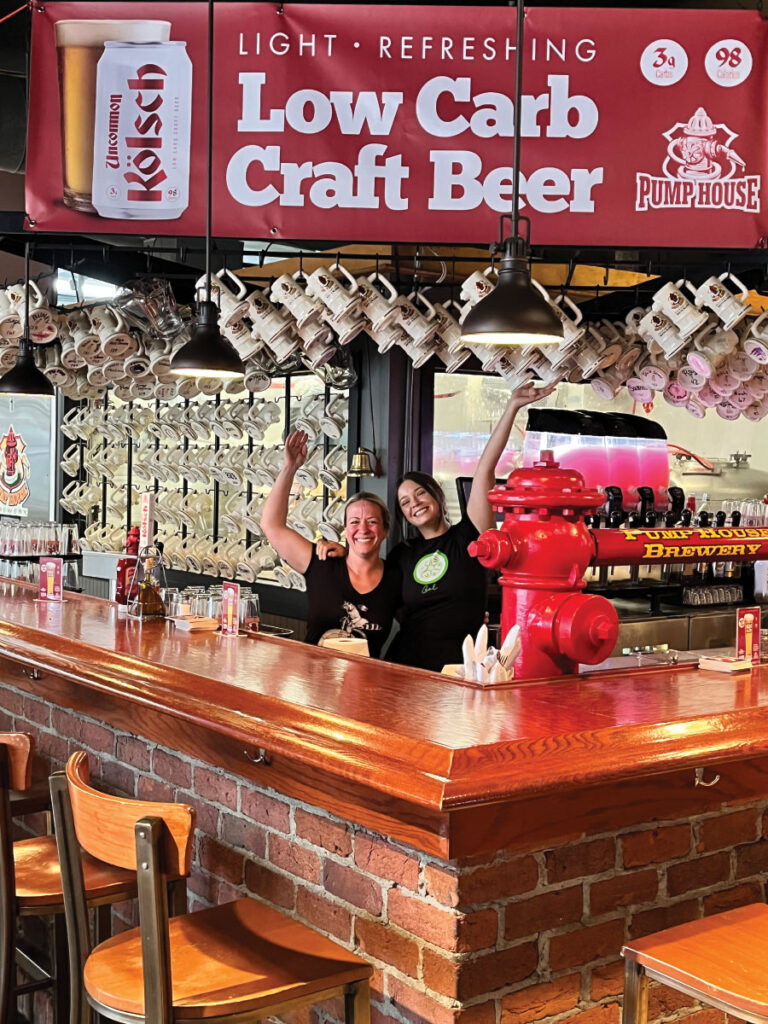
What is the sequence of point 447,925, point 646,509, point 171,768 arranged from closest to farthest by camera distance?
point 447,925 → point 171,768 → point 646,509

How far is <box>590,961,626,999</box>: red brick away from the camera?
2.06m

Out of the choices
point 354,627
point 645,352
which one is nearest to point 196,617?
point 354,627

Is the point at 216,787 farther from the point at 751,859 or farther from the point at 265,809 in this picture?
the point at 751,859

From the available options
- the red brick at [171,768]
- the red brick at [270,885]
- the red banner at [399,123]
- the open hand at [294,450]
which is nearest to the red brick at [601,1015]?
the red brick at [270,885]

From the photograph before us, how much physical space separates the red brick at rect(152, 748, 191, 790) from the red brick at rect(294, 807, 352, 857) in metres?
0.51

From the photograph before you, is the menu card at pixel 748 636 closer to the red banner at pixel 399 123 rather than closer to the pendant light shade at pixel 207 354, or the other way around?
the red banner at pixel 399 123

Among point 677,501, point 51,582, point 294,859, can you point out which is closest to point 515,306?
point 294,859

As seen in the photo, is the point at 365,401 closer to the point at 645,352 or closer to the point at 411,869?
the point at 645,352

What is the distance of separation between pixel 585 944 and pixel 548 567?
75cm

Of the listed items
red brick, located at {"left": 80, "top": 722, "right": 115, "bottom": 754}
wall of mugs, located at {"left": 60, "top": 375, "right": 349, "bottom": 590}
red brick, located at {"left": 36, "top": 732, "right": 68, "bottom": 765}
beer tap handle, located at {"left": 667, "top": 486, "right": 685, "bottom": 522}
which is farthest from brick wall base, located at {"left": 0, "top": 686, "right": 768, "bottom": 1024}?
beer tap handle, located at {"left": 667, "top": 486, "right": 685, "bottom": 522}

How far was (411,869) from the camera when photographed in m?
1.96

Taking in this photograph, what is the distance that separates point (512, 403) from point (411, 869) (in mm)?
2382

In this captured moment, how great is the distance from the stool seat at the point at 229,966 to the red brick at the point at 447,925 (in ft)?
0.38

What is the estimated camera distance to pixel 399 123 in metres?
3.52
